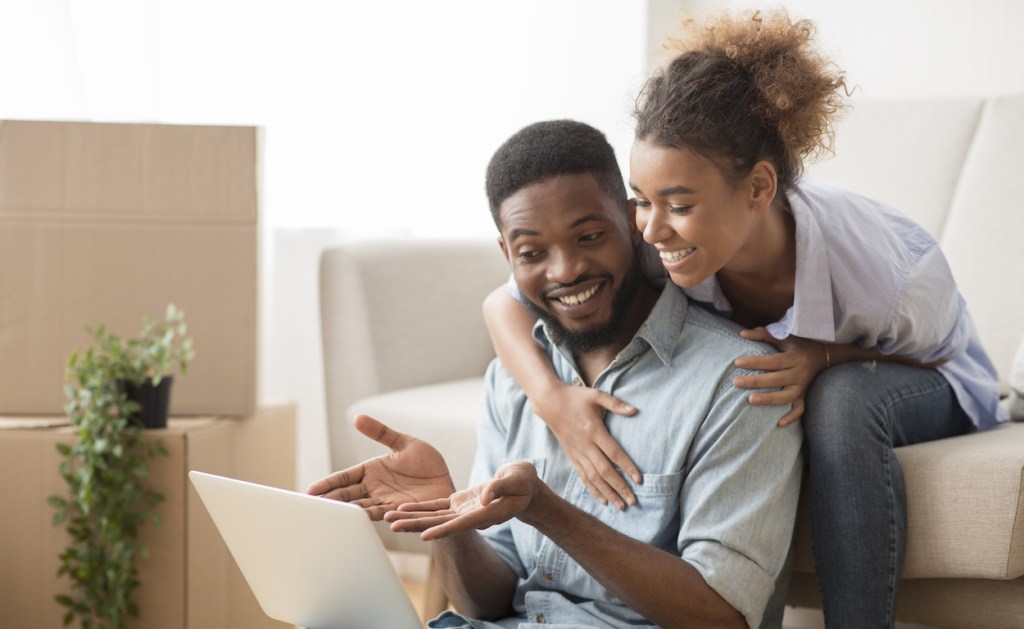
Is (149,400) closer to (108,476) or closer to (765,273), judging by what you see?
(108,476)

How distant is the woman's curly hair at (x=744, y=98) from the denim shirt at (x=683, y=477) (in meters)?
0.19

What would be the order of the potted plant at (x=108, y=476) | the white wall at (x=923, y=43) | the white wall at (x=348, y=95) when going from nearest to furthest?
the potted plant at (x=108, y=476), the white wall at (x=923, y=43), the white wall at (x=348, y=95)

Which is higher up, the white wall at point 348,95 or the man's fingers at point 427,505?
the white wall at point 348,95

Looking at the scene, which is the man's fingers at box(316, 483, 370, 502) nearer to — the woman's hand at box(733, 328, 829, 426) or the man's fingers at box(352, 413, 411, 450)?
the man's fingers at box(352, 413, 411, 450)

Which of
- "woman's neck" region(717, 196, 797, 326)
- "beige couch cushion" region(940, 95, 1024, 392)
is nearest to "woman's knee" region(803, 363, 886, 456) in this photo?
"woman's neck" region(717, 196, 797, 326)

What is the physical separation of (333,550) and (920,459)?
0.63 meters

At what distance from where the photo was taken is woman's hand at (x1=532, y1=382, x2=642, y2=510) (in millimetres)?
1122

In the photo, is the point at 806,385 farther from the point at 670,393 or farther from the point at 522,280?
the point at 522,280

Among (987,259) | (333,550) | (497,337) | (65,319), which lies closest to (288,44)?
(65,319)

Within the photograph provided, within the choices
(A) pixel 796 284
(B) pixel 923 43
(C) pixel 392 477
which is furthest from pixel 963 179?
(C) pixel 392 477

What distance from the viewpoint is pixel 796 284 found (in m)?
1.17

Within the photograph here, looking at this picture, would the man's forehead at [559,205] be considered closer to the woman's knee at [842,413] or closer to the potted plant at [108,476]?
the woman's knee at [842,413]

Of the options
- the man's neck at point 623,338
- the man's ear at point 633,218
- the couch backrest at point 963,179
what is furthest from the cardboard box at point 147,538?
the couch backrest at point 963,179

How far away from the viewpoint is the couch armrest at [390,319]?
186 centimetres
